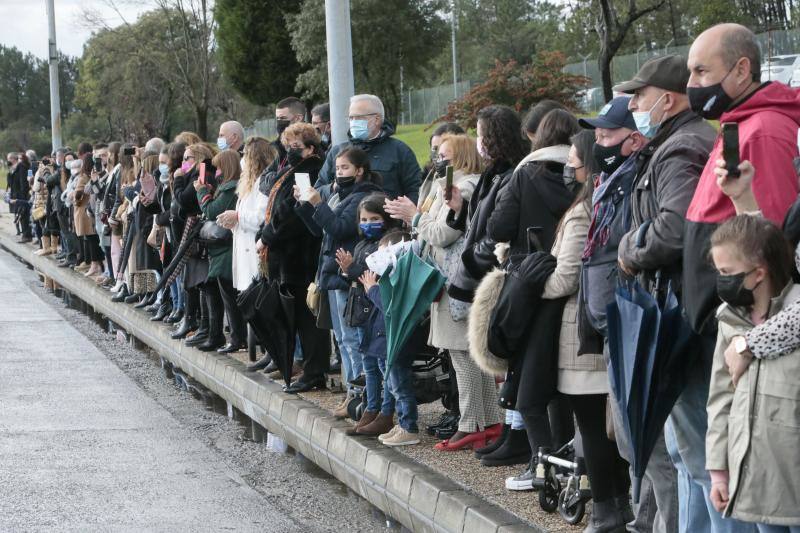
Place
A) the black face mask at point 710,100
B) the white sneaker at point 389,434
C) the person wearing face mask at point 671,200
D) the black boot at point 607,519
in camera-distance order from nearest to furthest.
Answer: the black face mask at point 710,100
the person wearing face mask at point 671,200
the black boot at point 607,519
the white sneaker at point 389,434

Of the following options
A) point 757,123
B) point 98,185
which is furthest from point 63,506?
point 98,185

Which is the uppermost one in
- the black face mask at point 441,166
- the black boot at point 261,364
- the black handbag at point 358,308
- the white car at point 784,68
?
the white car at point 784,68

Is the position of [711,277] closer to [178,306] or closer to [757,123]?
[757,123]

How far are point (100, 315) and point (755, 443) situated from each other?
46.2 feet

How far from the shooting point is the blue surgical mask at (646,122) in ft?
17.5

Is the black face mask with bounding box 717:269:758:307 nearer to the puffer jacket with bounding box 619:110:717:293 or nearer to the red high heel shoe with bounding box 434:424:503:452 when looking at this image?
the puffer jacket with bounding box 619:110:717:293

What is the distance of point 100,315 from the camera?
17.2 metres

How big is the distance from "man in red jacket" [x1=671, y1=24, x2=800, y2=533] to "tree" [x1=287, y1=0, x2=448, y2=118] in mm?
41314

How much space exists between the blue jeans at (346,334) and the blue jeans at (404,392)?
68cm

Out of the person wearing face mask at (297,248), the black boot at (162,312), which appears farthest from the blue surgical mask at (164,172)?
the person wearing face mask at (297,248)

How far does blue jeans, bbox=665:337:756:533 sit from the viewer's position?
4.80 metres

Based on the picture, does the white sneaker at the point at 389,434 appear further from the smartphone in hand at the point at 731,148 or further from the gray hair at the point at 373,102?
the smartphone in hand at the point at 731,148

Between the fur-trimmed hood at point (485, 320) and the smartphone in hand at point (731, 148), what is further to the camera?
the fur-trimmed hood at point (485, 320)

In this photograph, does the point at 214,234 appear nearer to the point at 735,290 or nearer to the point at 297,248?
the point at 297,248
